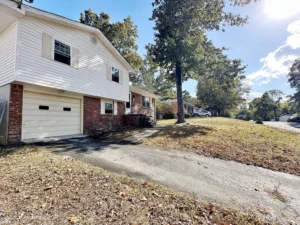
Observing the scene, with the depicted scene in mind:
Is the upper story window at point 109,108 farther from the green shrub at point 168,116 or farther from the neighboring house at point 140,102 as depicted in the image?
the green shrub at point 168,116

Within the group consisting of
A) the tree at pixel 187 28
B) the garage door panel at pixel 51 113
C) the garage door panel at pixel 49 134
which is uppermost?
A: the tree at pixel 187 28

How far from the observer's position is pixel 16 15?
22.7 feet

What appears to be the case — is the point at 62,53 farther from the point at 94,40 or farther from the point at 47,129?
the point at 47,129

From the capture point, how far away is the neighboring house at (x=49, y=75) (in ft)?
23.1

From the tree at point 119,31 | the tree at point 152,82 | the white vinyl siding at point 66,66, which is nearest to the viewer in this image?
the white vinyl siding at point 66,66

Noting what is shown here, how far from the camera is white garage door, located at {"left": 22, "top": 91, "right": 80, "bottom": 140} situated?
7695 millimetres

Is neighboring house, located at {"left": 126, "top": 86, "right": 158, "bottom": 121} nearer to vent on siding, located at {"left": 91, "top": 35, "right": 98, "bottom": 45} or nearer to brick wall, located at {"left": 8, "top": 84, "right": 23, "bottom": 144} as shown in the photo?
vent on siding, located at {"left": 91, "top": 35, "right": 98, "bottom": 45}

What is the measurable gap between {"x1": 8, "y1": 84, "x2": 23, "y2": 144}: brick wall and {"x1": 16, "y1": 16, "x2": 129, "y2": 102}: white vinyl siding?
2.12 feet


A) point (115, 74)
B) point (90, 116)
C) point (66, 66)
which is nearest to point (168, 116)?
point (115, 74)

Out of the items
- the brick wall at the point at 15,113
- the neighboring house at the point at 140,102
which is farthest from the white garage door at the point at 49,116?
the neighboring house at the point at 140,102

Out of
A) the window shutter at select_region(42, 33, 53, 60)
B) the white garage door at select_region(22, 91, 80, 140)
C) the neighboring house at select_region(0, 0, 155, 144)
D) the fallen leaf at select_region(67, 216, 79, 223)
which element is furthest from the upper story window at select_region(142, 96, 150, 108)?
the fallen leaf at select_region(67, 216, 79, 223)

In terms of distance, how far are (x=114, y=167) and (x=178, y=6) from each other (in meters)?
14.3

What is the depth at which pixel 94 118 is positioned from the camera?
11344mm

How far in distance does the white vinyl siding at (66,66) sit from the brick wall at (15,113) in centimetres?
65
